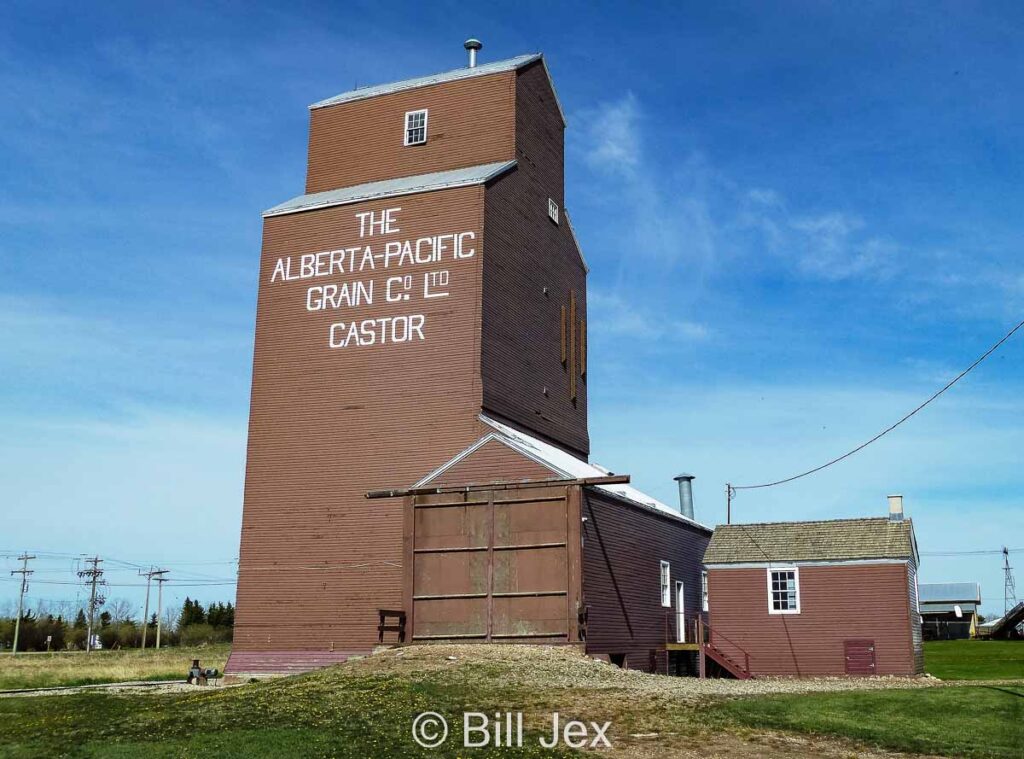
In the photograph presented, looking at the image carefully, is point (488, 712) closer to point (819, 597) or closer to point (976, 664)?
point (819, 597)

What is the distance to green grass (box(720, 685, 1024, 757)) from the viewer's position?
54.2ft

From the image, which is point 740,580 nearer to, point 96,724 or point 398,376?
point 398,376

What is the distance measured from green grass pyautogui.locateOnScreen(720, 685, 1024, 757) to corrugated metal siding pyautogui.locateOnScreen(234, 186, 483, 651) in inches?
567

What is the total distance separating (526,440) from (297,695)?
13.7m

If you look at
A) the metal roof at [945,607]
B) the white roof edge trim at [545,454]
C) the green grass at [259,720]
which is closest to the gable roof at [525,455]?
the white roof edge trim at [545,454]

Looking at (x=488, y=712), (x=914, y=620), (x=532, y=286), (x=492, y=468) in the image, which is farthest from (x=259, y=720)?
(x=914, y=620)

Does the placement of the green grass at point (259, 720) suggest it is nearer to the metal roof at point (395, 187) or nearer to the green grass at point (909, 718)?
the green grass at point (909, 718)

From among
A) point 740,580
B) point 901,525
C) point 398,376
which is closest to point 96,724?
point 398,376

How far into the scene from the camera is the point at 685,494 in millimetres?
48938

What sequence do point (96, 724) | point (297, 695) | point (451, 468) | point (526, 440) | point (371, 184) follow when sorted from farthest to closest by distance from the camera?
point (371, 184)
point (526, 440)
point (451, 468)
point (297, 695)
point (96, 724)

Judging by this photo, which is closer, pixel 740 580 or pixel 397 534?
pixel 397 534

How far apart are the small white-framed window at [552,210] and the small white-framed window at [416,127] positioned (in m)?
5.37

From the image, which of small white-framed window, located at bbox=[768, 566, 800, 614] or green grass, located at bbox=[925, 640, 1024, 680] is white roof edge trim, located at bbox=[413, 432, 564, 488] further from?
green grass, located at bbox=[925, 640, 1024, 680]

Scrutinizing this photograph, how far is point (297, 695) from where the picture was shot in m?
20.7
